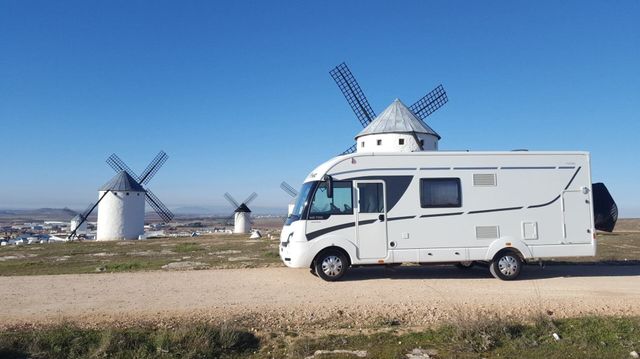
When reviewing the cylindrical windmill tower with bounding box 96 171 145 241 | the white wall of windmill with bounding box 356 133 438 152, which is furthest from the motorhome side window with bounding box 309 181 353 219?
the cylindrical windmill tower with bounding box 96 171 145 241

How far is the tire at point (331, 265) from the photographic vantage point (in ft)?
38.2

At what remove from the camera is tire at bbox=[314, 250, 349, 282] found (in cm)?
1166

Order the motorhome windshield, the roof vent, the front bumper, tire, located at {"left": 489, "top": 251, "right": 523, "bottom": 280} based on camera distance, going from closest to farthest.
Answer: the front bumper < the motorhome windshield < tire, located at {"left": 489, "top": 251, "right": 523, "bottom": 280} < the roof vent

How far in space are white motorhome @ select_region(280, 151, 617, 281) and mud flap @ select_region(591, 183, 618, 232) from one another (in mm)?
553

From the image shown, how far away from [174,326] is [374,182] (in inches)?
238

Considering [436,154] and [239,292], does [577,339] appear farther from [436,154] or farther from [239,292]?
[239,292]

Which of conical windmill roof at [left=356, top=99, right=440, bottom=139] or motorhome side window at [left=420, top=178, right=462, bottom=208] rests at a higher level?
conical windmill roof at [left=356, top=99, right=440, bottom=139]

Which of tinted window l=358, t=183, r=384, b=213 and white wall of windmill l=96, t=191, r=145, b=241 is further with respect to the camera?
white wall of windmill l=96, t=191, r=145, b=241

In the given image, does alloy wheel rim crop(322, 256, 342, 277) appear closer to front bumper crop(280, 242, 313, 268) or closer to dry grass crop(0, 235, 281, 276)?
front bumper crop(280, 242, 313, 268)

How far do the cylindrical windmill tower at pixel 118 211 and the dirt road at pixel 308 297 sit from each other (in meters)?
38.3

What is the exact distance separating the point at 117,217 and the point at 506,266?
4570 cm

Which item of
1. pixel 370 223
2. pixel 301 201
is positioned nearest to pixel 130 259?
pixel 301 201

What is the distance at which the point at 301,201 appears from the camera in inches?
480

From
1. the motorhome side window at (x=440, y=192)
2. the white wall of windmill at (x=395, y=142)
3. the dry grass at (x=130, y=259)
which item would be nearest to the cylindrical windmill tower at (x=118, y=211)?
the dry grass at (x=130, y=259)
